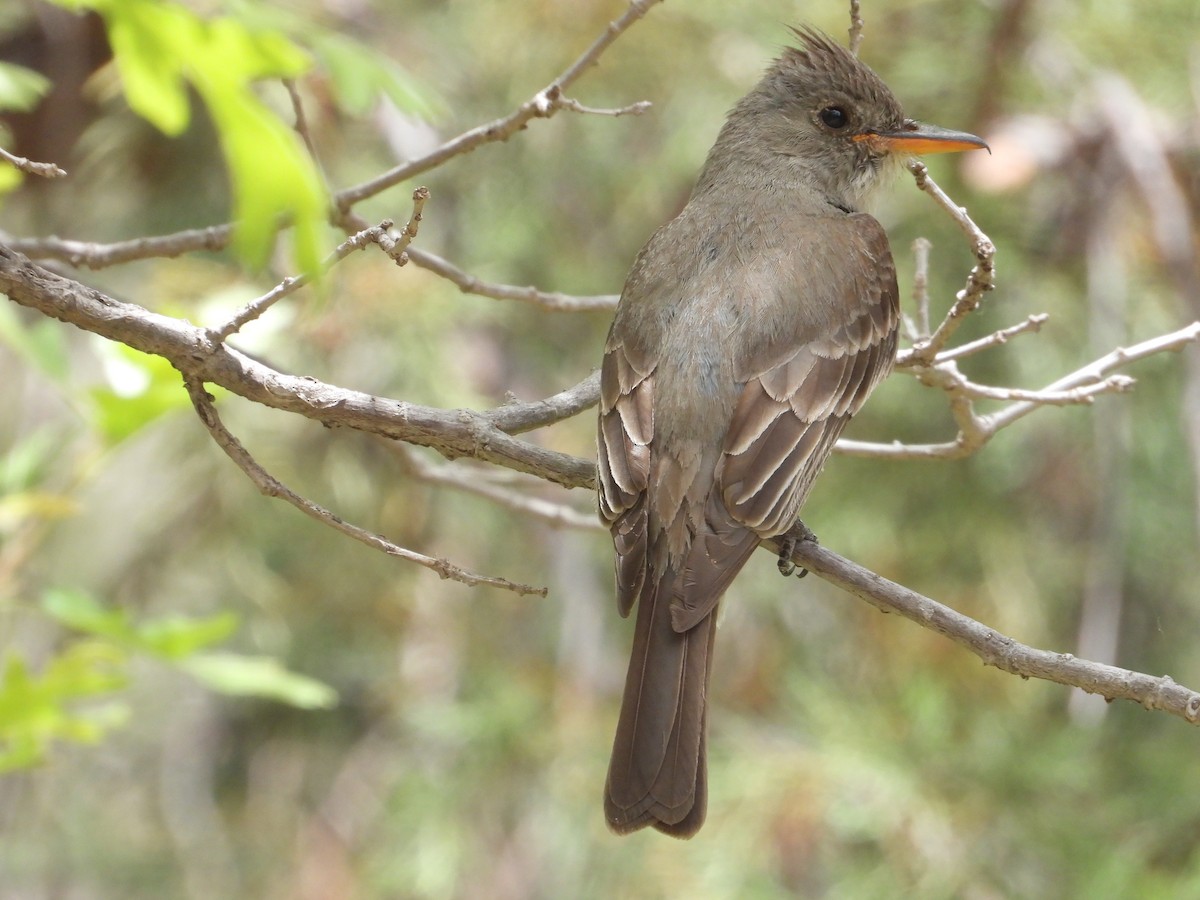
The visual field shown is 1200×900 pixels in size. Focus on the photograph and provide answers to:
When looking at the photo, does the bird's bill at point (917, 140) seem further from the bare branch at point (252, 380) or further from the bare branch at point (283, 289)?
the bare branch at point (283, 289)

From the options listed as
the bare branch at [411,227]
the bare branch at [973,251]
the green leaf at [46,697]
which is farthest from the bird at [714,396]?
the green leaf at [46,697]

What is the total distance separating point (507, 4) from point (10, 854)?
3.43 meters

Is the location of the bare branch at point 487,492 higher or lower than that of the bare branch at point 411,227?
higher

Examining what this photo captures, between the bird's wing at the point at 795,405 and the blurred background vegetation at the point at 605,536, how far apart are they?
1273 mm

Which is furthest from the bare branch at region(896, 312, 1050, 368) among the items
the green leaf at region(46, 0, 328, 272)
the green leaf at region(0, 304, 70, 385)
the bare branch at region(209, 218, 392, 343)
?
the green leaf at region(46, 0, 328, 272)

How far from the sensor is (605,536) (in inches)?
182

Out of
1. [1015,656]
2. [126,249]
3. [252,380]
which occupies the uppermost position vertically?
[126,249]

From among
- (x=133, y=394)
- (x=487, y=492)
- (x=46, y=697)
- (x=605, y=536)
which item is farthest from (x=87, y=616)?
(x=605, y=536)

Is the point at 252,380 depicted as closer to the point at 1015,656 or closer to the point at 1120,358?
the point at 1015,656

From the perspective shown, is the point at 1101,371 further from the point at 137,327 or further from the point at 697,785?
the point at 137,327

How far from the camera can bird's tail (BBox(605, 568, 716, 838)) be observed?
2764 millimetres

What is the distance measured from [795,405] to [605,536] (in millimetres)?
1692

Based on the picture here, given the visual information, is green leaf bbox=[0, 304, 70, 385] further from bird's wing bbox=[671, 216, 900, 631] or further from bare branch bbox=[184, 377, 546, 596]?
bird's wing bbox=[671, 216, 900, 631]

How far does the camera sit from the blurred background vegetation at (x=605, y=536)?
4.34m
